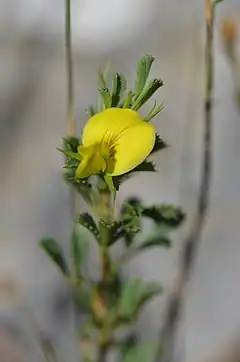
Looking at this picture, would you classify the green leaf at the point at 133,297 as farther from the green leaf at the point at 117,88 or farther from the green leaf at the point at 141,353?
the green leaf at the point at 117,88

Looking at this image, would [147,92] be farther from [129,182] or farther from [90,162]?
[129,182]

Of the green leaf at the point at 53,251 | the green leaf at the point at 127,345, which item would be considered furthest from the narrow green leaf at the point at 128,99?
the green leaf at the point at 127,345

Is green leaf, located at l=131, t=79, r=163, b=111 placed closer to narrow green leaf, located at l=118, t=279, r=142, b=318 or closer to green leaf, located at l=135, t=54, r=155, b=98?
green leaf, located at l=135, t=54, r=155, b=98

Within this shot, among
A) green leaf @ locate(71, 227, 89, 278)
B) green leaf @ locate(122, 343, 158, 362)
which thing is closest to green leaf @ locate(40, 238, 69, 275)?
green leaf @ locate(71, 227, 89, 278)

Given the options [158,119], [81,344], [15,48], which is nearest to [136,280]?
[81,344]

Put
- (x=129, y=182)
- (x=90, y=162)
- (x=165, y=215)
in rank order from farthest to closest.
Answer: (x=129, y=182), (x=165, y=215), (x=90, y=162)

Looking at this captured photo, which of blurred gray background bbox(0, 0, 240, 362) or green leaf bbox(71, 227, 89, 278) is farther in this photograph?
blurred gray background bbox(0, 0, 240, 362)

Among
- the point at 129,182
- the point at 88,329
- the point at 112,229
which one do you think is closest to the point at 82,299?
the point at 88,329
